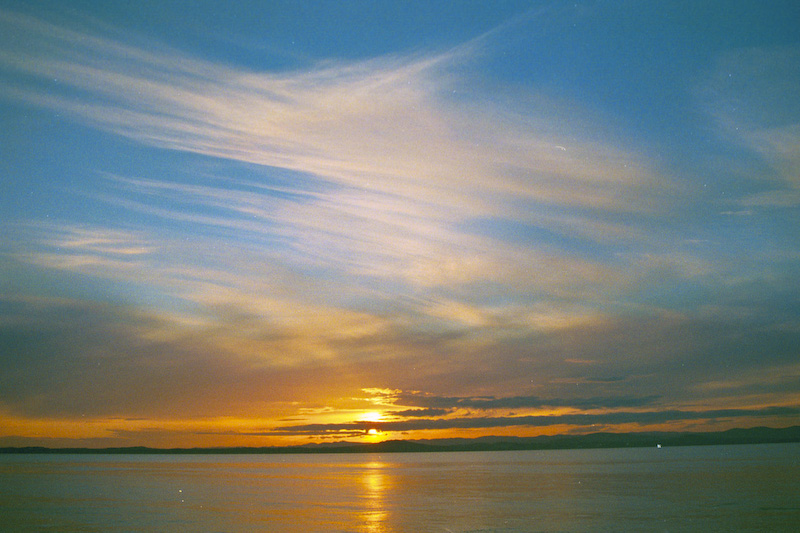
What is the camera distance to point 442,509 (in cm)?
3903

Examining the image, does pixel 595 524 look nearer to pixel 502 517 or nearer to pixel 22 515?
pixel 502 517

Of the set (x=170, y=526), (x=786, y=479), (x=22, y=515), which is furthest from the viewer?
(x=786, y=479)

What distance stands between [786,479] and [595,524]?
39.9 meters

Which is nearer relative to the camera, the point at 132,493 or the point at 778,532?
the point at 778,532

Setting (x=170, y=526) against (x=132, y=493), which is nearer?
(x=170, y=526)

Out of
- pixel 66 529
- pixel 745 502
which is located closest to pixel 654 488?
pixel 745 502

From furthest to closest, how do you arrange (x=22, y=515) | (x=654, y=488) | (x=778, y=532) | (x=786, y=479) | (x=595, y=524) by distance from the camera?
(x=786, y=479) → (x=654, y=488) → (x=22, y=515) → (x=595, y=524) → (x=778, y=532)

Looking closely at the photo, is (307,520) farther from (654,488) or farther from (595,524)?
(654,488)

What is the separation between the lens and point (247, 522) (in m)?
35.1

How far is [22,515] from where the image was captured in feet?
126

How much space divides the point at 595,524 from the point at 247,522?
1761 centimetres

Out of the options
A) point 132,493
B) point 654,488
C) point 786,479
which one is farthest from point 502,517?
point 786,479

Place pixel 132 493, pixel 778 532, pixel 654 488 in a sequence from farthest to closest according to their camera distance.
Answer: pixel 132 493 → pixel 654 488 → pixel 778 532

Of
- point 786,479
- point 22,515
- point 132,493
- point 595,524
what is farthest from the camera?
point 786,479
